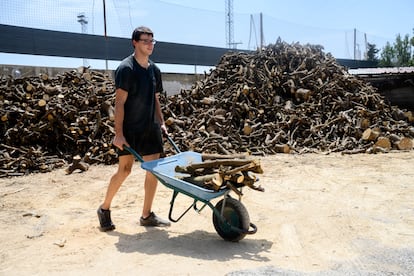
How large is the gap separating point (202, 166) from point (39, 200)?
117 inches

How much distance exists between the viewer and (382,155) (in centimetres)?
826

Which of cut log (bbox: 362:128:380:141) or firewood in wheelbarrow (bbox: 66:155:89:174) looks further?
cut log (bbox: 362:128:380:141)

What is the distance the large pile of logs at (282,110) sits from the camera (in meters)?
8.91

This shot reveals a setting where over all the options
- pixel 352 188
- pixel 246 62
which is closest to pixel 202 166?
pixel 352 188

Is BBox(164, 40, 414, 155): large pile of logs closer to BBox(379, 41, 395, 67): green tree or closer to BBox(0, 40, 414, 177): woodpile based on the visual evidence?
BBox(0, 40, 414, 177): woodpile

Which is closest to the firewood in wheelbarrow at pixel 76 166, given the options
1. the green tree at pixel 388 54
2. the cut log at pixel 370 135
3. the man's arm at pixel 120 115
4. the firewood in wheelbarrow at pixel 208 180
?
the man's arm at pixel 120 115

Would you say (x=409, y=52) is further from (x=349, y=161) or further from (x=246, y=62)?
(x=349, y=161)

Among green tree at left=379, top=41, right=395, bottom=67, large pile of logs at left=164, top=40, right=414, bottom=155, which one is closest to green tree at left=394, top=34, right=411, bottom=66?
green tree at left=379, top=41, right=395, bottom=67

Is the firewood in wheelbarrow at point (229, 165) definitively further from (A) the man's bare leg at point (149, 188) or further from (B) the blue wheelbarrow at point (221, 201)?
(A) the man's bare leg at point (149, 188)

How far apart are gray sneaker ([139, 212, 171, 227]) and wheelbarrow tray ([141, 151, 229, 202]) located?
24.6 inches

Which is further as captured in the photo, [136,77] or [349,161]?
[349,161]

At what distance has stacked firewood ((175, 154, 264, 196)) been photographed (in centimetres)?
346

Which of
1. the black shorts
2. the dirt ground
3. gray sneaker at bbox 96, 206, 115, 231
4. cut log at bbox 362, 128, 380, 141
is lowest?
the dirt ground

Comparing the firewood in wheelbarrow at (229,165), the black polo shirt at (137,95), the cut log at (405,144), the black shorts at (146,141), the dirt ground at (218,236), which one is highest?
the black polo shirt at (137,95)
